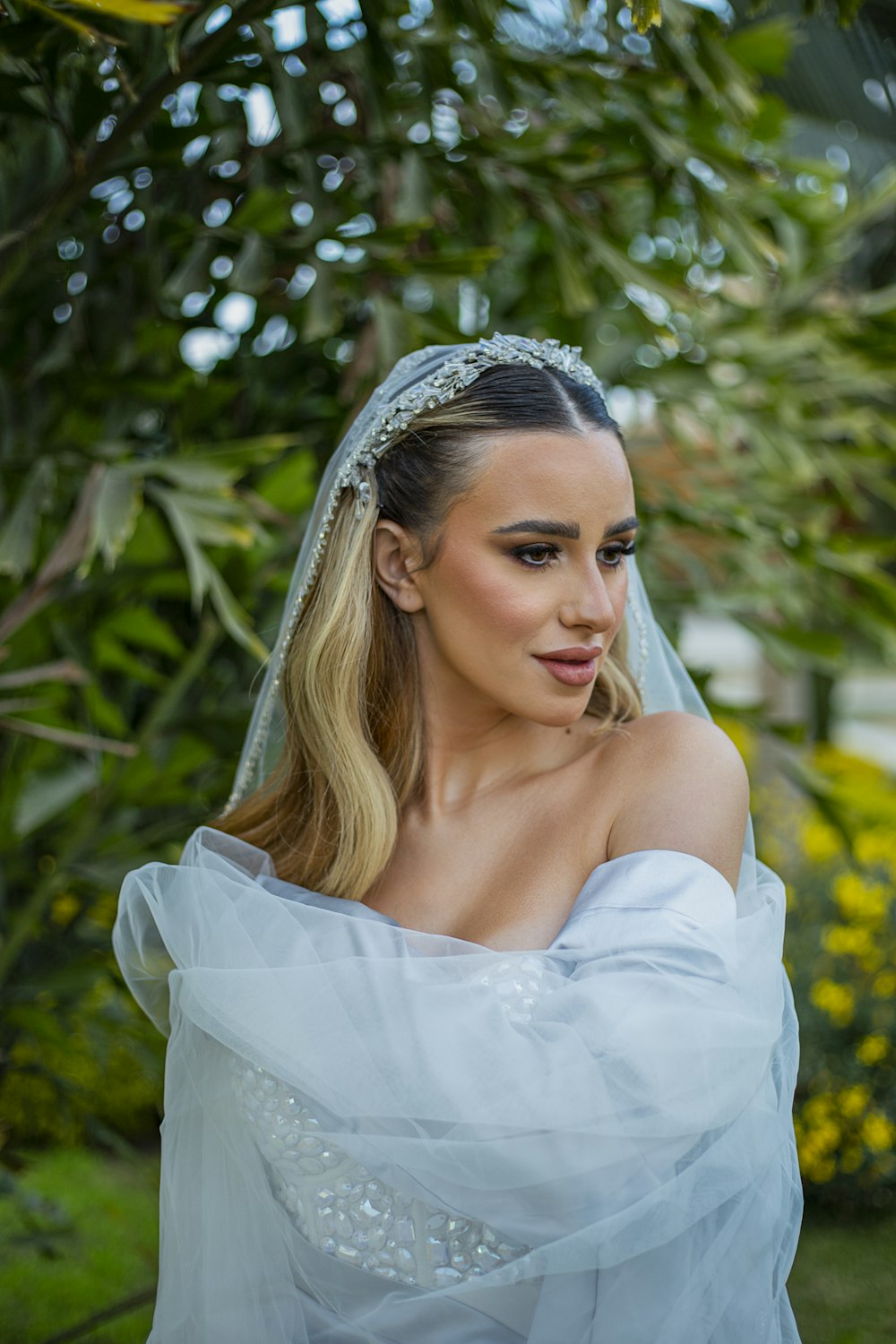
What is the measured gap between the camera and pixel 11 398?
10.4 ft

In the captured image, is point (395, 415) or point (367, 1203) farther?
point (395, 415)

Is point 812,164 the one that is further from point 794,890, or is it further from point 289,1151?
point 289,1151

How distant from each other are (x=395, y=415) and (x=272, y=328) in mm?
1941

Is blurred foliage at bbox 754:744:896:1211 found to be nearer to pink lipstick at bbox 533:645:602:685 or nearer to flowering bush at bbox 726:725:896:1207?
flowering bush at bbox 726:725:896:1207

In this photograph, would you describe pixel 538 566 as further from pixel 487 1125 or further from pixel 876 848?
pixel 876 848

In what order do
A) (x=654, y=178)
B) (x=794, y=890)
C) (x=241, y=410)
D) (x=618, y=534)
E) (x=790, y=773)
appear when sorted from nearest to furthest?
(x=618, y=534), (x=654, y=178), (x=790, y=773), (x=241, y=410), (x=794, y=890)

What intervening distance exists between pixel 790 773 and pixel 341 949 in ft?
6.27

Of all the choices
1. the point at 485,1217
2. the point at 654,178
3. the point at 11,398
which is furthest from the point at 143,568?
the point at 485,1217

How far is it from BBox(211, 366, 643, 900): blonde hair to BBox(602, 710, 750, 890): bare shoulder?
22cm

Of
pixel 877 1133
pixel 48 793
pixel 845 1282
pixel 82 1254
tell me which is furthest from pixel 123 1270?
pixel 877 1133

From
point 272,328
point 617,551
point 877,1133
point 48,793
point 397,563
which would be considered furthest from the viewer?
point 877,1133

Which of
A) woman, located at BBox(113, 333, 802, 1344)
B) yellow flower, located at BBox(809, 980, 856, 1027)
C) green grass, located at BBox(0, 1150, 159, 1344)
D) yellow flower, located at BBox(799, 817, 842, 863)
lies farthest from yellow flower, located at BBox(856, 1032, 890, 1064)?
woman, located at BBox(113, 333, 802, 1344)

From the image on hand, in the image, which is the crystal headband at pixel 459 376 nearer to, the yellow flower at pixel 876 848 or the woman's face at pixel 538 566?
the woman's face at pixel 538 566

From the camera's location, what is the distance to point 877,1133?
4.42 metres
